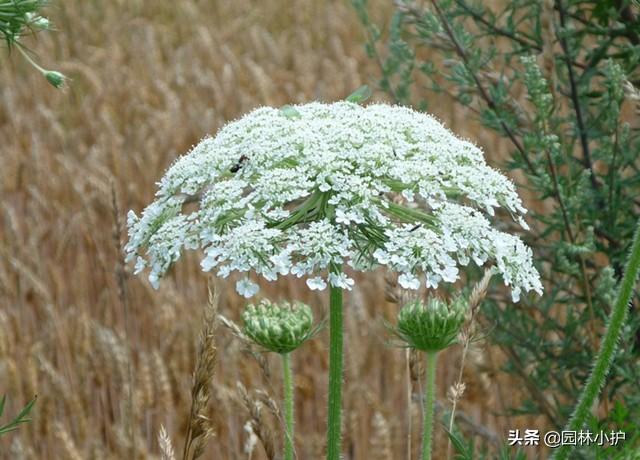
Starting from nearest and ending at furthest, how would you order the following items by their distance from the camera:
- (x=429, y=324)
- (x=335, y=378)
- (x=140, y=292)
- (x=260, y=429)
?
1. (x=335, y=378)
2. (x=429, y=324)
3. (x=260, y=429)
4. (x=140, y=292)

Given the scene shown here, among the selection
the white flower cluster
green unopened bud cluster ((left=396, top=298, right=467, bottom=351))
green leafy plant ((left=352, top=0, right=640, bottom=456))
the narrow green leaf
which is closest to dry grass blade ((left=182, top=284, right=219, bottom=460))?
the white flower cluster

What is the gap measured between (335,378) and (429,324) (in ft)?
0.79

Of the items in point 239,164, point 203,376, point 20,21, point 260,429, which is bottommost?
point 260,429

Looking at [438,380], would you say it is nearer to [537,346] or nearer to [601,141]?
[537,346]

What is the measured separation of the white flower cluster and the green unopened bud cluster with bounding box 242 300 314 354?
0.70 feet

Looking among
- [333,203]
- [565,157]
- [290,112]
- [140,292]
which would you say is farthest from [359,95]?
[140,292]

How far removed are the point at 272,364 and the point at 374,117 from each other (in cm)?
288

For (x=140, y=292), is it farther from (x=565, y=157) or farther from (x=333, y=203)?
(x=333, y=203)

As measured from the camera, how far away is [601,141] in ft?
9.91

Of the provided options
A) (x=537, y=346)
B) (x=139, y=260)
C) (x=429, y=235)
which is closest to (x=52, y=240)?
(x=537, y=346)

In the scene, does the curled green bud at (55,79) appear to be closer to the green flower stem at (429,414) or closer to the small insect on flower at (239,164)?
the small insect on flower at (239,164)

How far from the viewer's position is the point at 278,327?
77.4 inches

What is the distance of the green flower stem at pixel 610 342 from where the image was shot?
1.84 m

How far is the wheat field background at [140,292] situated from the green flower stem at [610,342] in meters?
0.39
